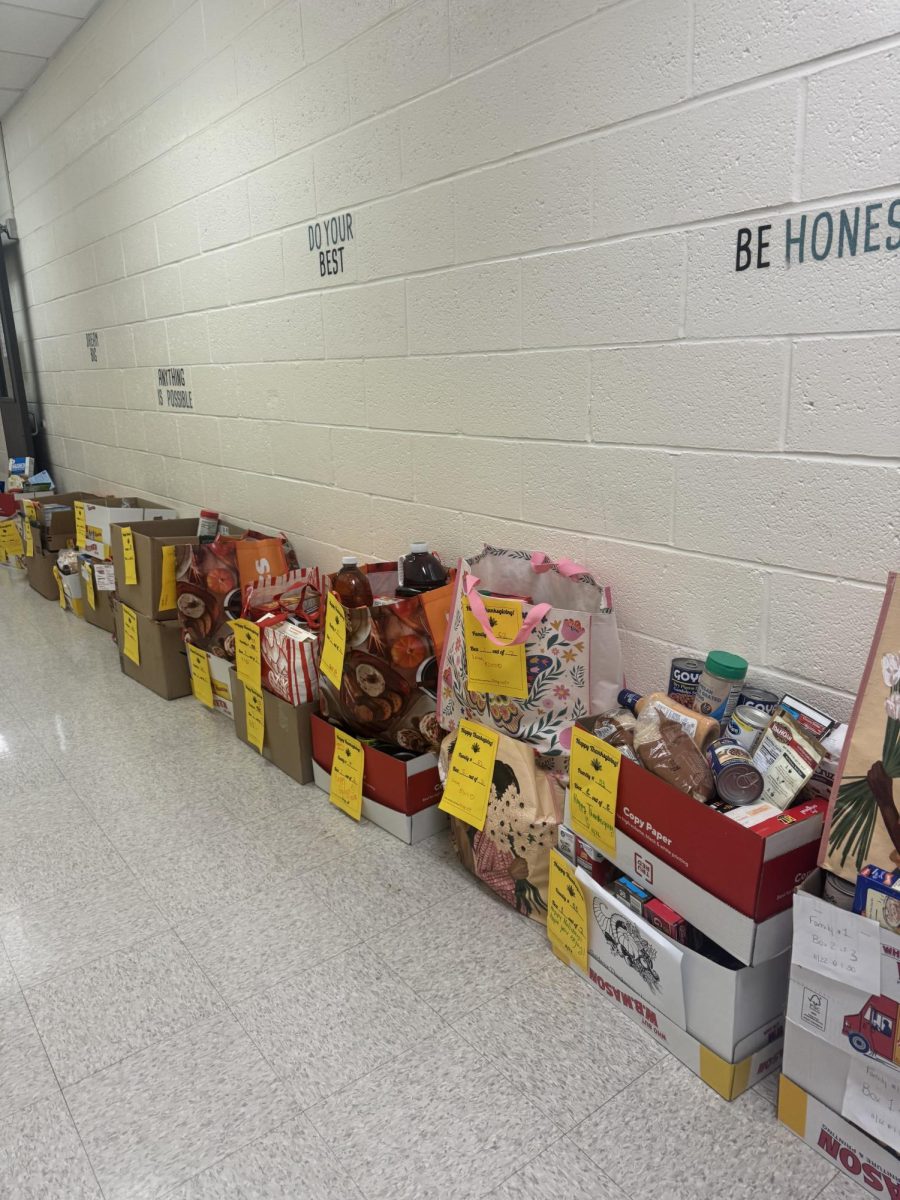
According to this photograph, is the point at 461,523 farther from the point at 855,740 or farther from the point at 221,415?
the point at 221,415

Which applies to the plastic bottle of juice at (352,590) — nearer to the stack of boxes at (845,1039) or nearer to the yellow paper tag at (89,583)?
the stack of boxes at (845,1039)

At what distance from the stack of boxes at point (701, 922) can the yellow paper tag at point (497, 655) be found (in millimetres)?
316

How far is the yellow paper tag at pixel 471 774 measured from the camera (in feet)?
5.12

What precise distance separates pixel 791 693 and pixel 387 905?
92 cm

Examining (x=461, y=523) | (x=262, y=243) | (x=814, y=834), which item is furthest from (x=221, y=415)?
(x=814, y=834)

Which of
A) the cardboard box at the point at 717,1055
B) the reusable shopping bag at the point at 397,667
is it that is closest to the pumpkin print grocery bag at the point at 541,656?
the reusable shopping bag at the point at 397,667

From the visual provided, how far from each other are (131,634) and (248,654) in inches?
34.7

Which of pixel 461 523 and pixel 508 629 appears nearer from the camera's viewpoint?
pixel 508 629

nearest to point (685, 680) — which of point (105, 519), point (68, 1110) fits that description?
point (68, 1110)

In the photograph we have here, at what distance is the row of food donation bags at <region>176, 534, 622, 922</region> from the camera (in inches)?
59.1

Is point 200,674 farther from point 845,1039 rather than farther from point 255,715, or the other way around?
point 845,1039

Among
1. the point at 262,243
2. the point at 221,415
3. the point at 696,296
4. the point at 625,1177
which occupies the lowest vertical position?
the point at 625,1177

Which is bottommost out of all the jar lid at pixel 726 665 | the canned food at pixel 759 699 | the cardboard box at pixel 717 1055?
the cardboard box at pixel 717 1055

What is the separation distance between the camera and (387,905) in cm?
164
